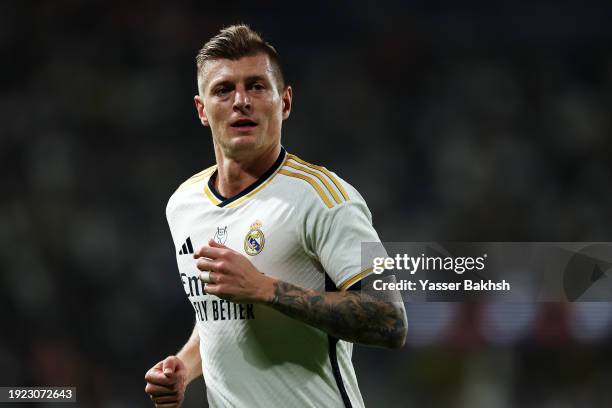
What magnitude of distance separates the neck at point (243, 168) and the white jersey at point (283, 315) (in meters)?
0.10

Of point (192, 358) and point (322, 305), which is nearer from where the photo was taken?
point (322, 305)

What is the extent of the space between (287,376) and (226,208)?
0.59 m

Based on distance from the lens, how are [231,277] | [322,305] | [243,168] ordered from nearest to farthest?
1. [231,277]
2. [322,305]
3. [243,168]

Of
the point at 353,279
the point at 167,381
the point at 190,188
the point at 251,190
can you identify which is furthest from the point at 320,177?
the point at 167,381

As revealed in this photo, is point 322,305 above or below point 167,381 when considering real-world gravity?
above

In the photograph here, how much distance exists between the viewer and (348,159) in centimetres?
653

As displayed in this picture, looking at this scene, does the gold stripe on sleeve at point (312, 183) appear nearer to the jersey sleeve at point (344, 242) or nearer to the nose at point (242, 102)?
the jersey sleeve at point (344, 242)

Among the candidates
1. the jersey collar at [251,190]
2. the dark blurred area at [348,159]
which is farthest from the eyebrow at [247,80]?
the dark blurred area at [348,159]

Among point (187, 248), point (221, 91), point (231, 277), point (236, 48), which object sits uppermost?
point (236, 48)

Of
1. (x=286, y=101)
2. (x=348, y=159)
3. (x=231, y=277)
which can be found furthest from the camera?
(x=348, y=159)

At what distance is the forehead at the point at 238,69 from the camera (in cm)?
264

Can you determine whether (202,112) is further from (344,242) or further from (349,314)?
(349,314)

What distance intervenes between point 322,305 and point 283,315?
0.23m

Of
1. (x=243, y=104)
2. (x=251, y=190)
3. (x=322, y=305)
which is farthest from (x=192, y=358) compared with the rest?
(x=243, y=104)
